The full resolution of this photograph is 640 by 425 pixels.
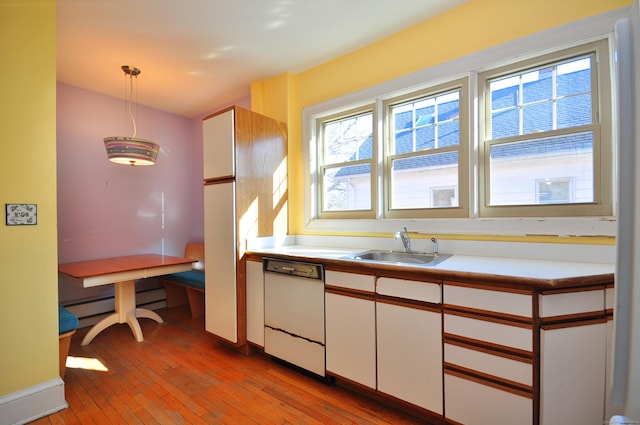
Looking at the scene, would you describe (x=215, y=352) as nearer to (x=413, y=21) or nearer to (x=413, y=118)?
(x=413, y=118)

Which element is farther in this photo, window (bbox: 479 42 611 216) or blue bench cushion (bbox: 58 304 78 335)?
blue bench cushion (bbox: 58 304 78 335)

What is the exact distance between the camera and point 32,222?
1852mm

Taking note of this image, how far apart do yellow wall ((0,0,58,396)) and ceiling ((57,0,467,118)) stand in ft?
1.65

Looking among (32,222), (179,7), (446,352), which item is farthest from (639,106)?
(32,222)

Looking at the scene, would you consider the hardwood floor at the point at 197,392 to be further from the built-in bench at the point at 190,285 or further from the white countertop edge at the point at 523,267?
the white countertop edge at the point at 523,267

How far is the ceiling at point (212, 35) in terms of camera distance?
2.16 meters

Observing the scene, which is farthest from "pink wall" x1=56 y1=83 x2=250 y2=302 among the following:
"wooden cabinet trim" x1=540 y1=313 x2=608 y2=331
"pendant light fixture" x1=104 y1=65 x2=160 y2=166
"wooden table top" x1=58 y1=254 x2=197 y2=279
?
"wooden cabinet trim" x1=540 y1=313 x2=608 y2=331

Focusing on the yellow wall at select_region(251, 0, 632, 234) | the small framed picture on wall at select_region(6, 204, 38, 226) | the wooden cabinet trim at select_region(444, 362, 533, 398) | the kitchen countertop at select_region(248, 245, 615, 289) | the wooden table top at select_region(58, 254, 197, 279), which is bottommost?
the wooden cabinet trim at select_region(444, 362, 533, 398)

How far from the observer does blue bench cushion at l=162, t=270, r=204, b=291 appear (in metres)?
3.41

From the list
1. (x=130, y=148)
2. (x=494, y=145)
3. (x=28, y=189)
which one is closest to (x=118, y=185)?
(x=130, y=148)

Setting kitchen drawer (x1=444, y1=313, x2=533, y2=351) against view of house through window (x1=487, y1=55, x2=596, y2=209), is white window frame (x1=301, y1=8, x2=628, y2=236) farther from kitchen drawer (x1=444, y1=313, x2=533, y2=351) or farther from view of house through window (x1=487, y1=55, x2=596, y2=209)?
kitchen drawer (x1=444, y1=313, x2=533, y2=351)

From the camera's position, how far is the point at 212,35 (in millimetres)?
2498

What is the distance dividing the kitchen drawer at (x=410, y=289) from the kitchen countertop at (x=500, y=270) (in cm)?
4

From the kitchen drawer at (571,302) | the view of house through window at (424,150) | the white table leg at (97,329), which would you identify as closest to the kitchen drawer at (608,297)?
the kitchen drawer at (571,302)
